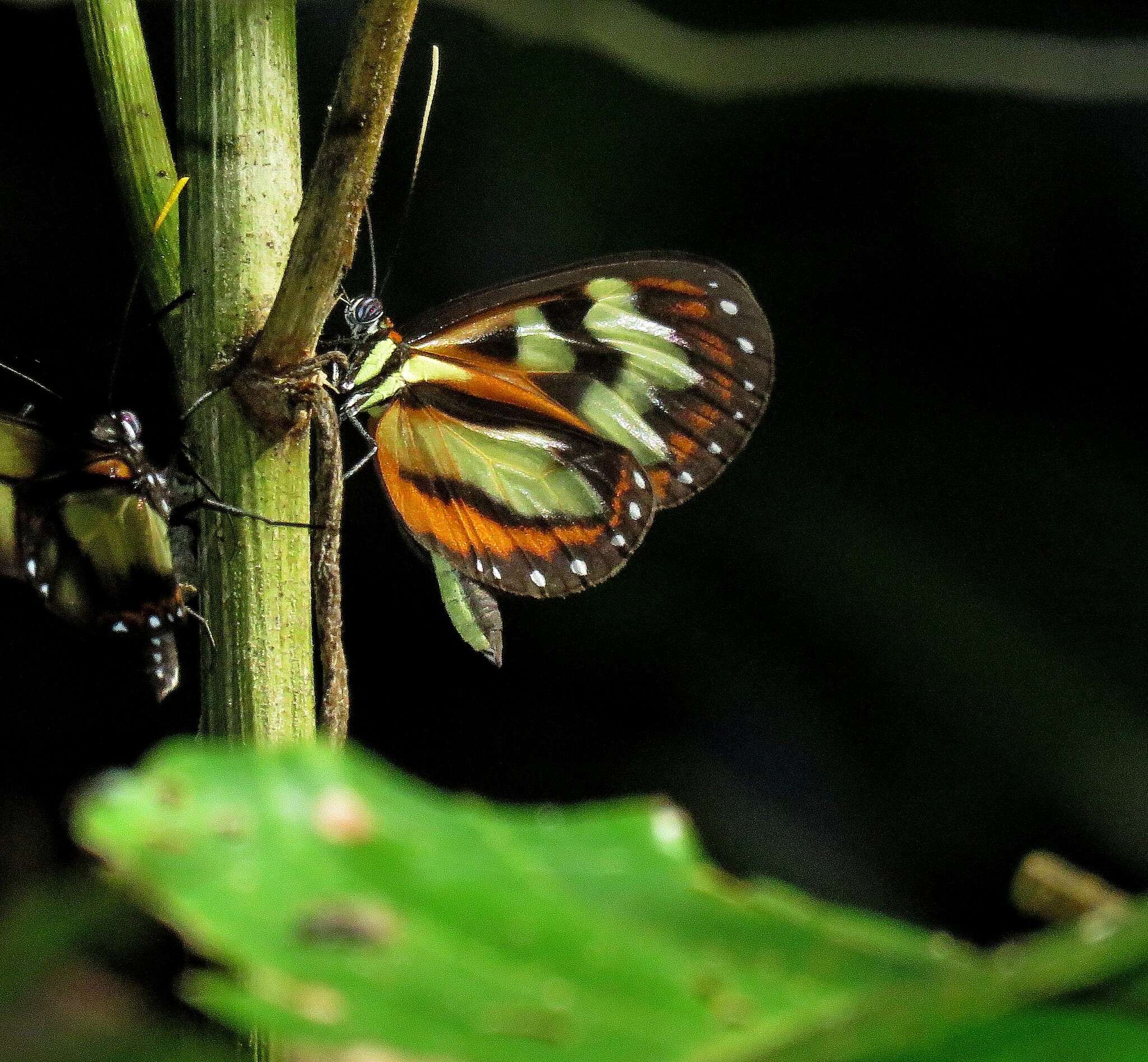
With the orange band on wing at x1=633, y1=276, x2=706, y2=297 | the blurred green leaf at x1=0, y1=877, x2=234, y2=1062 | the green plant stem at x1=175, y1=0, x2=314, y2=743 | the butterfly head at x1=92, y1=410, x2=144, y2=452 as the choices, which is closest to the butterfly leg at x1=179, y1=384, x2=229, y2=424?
the green plant stem at x1=175, y1=0, x2=314, y2=743

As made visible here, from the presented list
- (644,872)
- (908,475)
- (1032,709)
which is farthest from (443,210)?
(644,872)

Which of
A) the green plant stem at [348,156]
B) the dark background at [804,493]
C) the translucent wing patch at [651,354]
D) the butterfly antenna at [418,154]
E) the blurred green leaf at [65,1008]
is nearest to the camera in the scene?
the blurred green leaf at [65,1008]

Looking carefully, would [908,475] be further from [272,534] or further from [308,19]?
[272,534]

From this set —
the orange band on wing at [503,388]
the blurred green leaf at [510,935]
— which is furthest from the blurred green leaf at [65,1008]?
the orange band on wing at [503,388]

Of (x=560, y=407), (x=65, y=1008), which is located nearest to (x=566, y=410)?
(x=560, y=407)

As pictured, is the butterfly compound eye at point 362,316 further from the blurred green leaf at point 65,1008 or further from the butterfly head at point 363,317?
the blurred green leaf at point 65,1008

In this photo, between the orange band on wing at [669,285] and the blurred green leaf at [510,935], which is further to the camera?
the orange band on wing at [669,285]

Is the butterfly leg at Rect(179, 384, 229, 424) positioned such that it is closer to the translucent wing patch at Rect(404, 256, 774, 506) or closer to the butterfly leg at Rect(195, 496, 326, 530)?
the butterfly leg at Rect(195, 496, 326, 530)
